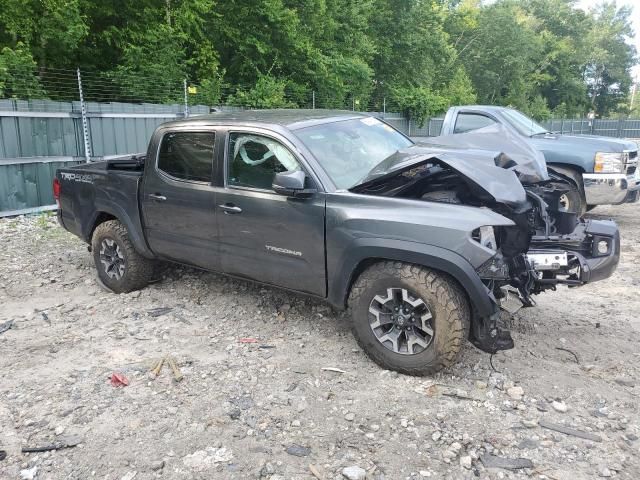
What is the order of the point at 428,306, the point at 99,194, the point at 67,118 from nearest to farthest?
the point at 428,306 → the point at 99,194 → the point at 67,118

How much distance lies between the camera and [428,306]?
3504mm

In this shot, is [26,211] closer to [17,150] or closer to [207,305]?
[17,150]

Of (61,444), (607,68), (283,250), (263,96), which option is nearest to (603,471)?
(283,250)

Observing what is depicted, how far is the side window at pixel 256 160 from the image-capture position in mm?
4184

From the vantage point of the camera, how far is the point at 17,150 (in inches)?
372

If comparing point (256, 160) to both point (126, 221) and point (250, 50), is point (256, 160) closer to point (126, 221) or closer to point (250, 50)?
point (126, 221)

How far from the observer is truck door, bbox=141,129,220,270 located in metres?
4.66

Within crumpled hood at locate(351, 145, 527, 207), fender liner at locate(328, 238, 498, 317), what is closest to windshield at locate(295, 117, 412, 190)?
crumpled hood at locate(351, 145, 527, 207)

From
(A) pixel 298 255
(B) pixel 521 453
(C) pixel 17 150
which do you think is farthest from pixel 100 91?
(B) pixel 521 453

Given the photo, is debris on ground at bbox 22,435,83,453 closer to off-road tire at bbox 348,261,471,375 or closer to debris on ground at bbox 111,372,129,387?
debris on ground at bbox 111,372,129,387

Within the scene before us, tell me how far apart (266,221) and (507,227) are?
5.86 ft

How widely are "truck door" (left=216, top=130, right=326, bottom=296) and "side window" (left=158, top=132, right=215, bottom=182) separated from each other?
258 mm

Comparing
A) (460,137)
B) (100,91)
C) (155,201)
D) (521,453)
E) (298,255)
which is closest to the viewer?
(521,453)

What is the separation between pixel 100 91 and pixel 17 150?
414 centimetres
